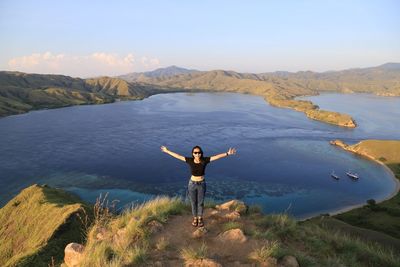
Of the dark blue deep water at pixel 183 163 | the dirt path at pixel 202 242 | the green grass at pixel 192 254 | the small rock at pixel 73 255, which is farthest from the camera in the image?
the dark blue deep water at pixel 183 163

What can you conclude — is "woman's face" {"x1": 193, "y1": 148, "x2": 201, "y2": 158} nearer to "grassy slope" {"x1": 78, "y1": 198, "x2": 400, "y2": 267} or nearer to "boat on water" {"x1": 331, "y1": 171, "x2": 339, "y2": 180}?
"grassy slope" {"x1": 78, "y1": 198, "x2": 400, "y2": 267}

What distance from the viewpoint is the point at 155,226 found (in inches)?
467

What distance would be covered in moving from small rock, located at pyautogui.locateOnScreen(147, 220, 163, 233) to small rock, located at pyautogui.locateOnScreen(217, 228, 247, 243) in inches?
84.5

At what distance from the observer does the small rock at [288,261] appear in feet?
31.7

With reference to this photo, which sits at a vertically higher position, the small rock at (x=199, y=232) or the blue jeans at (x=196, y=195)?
the blue jeans at (x=196, y=195)

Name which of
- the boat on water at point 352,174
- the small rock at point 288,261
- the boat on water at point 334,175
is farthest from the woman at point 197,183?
the boat on water at point 352,174

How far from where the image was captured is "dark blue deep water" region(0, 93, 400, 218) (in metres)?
75.0

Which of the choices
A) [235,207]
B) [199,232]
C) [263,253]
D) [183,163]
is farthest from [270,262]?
[183,163]

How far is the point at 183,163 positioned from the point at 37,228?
221ft

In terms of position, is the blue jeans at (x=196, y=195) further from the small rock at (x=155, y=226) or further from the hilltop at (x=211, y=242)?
the small rock at (x=155, y=226)

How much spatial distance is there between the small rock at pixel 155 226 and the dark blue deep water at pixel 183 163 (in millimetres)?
51493

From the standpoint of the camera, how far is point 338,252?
12.6 metres

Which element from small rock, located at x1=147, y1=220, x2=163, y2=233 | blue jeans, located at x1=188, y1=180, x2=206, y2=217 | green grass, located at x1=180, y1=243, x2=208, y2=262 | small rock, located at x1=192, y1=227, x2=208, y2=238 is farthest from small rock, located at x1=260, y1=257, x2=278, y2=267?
small rock, located at x1=147, y1=220, x2=163, y2=233

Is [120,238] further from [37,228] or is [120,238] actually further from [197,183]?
[37,228]
